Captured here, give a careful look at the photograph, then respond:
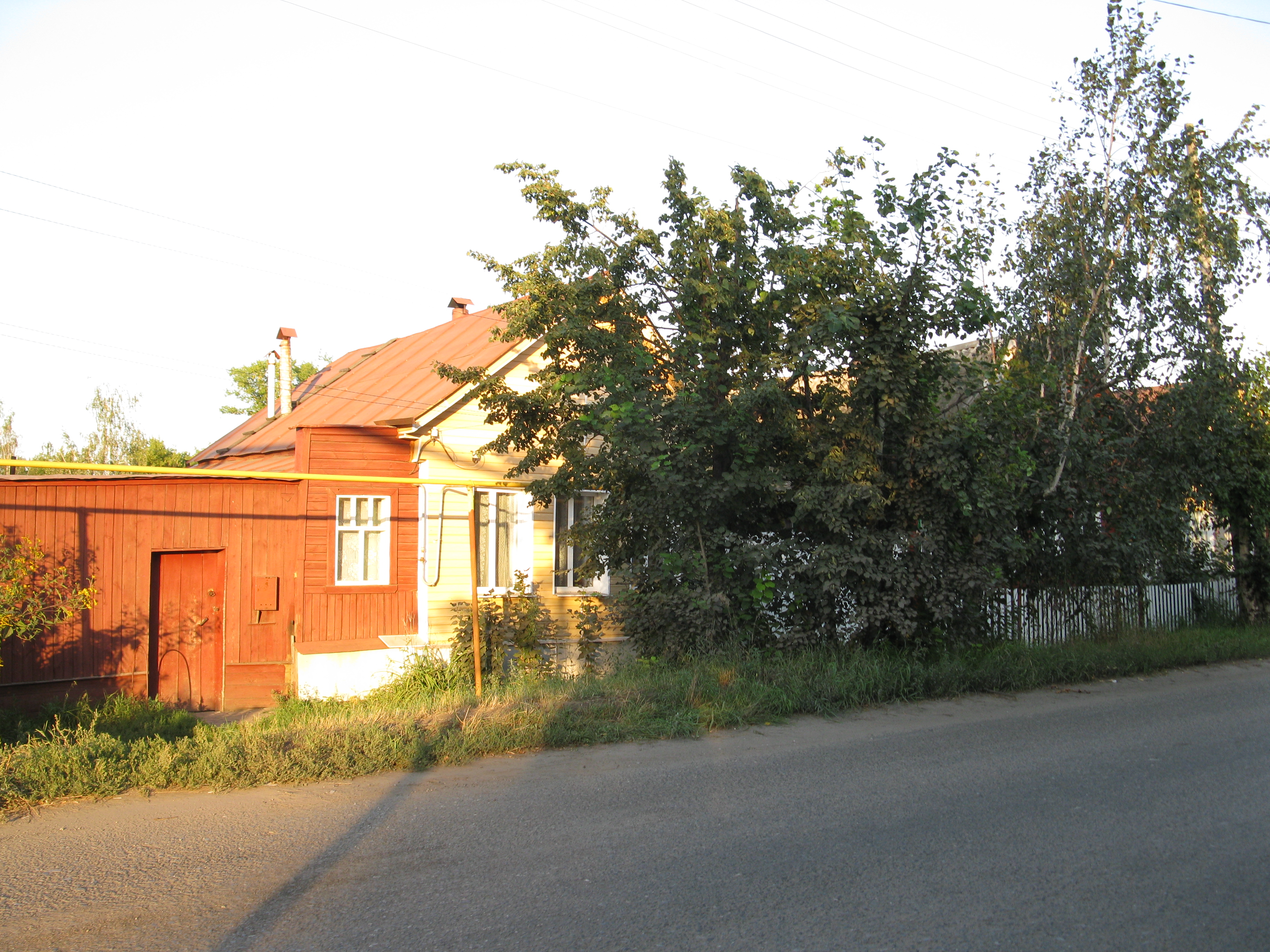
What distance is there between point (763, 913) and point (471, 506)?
6739 mm

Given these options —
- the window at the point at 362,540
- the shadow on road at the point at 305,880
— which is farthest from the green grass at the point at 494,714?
the window at the point at 362,540

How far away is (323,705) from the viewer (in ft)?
36.2

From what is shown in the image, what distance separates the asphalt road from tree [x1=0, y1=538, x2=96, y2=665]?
3.81 m

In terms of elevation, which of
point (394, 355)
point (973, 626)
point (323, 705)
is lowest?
point (323, 705)

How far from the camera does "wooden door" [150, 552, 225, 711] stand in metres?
13.5

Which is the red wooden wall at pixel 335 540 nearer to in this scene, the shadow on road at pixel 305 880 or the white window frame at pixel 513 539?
the white window frame at pixel 513 539

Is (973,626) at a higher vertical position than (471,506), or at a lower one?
lower

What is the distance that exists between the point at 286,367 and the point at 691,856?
1740cm

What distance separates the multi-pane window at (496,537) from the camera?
1486 cm

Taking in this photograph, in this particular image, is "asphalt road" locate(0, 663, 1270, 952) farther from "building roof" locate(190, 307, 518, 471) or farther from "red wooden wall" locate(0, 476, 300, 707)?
"building roof" locate(190, 307, 518, 471)

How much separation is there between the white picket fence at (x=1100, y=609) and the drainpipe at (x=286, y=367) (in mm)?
14508

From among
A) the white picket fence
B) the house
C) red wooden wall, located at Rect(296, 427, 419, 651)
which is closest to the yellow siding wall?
the house

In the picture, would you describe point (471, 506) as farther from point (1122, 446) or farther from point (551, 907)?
point (1122, 446)

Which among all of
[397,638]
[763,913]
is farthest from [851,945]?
[397,638]
